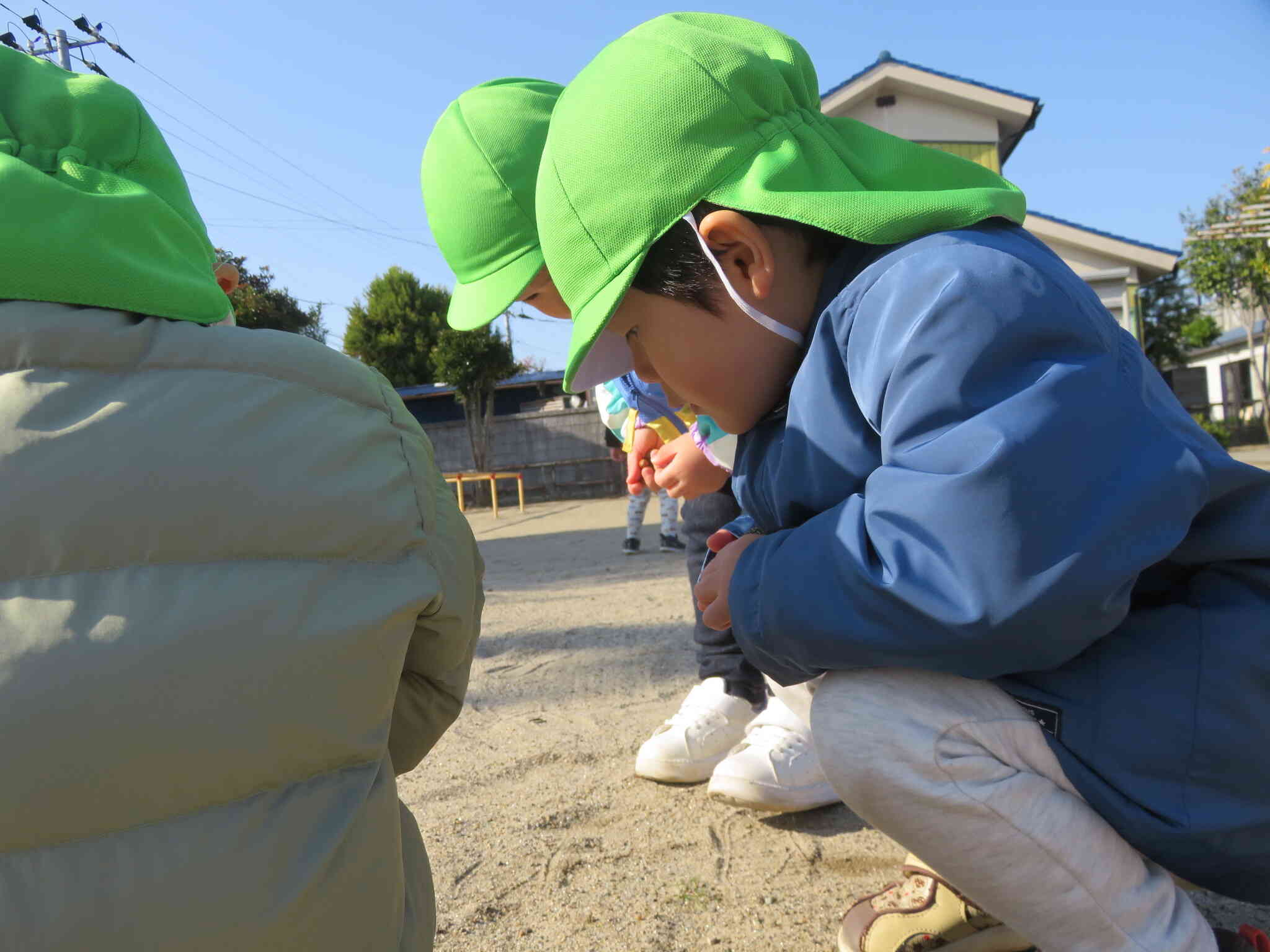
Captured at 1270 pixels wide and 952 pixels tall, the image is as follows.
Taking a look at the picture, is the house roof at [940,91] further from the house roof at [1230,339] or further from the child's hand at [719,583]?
the house roof at [1230,339]

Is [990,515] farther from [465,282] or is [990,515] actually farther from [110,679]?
[465,282]

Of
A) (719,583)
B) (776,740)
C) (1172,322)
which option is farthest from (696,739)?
(1172,322)

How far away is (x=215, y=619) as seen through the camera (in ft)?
2.35

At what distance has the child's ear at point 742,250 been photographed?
1.01m

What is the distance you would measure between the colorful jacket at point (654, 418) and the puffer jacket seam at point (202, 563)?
724 millimetres

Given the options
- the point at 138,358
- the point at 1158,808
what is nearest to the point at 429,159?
the point at 138,358

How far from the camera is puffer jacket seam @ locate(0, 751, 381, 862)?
2.24 feet

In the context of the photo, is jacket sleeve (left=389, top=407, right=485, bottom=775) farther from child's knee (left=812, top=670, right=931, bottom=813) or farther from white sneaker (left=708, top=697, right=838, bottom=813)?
white sneaker (left=708, top=697, right=838, bottom=813)

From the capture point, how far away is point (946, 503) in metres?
0.79

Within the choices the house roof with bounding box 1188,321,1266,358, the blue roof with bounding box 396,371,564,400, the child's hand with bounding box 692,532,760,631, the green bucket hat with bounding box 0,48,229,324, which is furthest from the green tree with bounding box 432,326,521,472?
the house roof with bounding box 1188,321,1266,358

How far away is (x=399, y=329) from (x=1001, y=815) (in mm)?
19549

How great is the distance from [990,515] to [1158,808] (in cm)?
35

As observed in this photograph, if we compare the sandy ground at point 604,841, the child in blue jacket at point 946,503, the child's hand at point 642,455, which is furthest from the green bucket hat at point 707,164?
the child's hand at point 642,455

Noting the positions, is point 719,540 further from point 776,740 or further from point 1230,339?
point 1230,339
